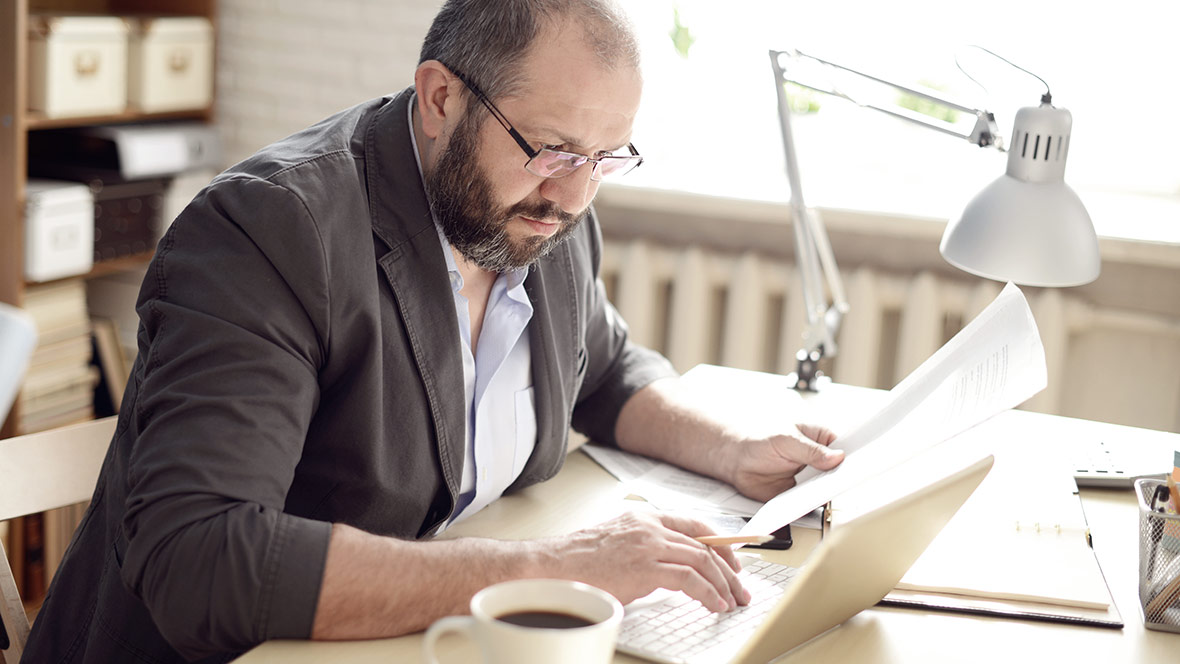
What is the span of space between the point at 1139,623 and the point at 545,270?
31.1 inches

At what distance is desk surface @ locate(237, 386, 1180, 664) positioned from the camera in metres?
0.98

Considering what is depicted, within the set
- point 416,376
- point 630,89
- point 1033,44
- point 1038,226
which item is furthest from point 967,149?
point 416,376

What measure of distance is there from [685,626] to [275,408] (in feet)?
1.37

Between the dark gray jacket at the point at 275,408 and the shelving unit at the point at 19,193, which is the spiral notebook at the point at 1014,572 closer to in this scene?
the dark gray jacket at the point at 275,408

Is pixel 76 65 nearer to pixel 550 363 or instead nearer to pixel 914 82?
pixel 550 363

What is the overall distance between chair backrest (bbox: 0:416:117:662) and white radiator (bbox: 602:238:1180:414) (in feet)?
4.92

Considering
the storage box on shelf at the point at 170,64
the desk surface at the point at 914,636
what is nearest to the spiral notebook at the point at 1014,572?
the desk surface at the point at 914,636

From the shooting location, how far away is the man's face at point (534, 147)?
4.11 feet

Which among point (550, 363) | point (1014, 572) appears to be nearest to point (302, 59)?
point (550, 363)

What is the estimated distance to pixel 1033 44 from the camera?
2572 mm

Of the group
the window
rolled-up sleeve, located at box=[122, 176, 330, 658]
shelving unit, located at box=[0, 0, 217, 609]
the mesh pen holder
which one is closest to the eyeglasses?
rolled-up sleeve, located at box=[122, 176, 330, 658]

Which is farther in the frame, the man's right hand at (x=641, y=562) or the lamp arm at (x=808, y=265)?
the lamp arm at (x=808, y=265)

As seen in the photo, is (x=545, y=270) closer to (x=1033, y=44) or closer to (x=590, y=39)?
(x=590, y=39)

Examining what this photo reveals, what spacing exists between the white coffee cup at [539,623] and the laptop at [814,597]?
6.9 inches
